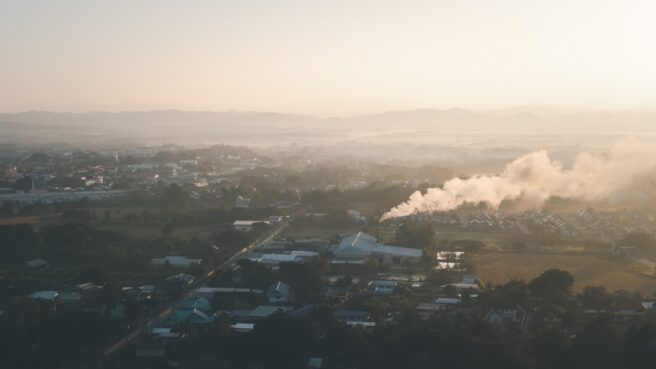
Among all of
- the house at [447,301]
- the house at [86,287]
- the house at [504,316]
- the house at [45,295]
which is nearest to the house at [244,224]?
the house at [86,287]

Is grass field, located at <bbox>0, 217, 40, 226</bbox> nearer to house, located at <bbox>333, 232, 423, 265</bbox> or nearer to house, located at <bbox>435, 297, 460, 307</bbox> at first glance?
house, located at <bbox>333, 232, 423, 265</bbox>

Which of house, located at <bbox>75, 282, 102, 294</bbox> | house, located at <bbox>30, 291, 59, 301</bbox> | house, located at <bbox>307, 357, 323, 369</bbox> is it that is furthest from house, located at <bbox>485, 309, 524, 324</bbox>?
house, located at <bbox>30, 291, 59, 301</bbox>

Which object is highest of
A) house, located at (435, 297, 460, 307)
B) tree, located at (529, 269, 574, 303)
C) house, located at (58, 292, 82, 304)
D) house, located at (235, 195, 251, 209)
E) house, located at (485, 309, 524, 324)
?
tree, located at (529, 269, 574, 303)

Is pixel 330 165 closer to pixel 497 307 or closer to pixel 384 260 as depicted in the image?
pixel 384 260

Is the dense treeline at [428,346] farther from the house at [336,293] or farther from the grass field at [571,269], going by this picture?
the grass field at [571,269]

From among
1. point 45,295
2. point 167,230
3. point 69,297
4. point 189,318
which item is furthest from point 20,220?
point 189,318

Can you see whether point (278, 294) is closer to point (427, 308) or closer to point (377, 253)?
point (427, 308)

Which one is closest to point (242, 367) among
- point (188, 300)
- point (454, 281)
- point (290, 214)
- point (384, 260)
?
point (188, 300)
